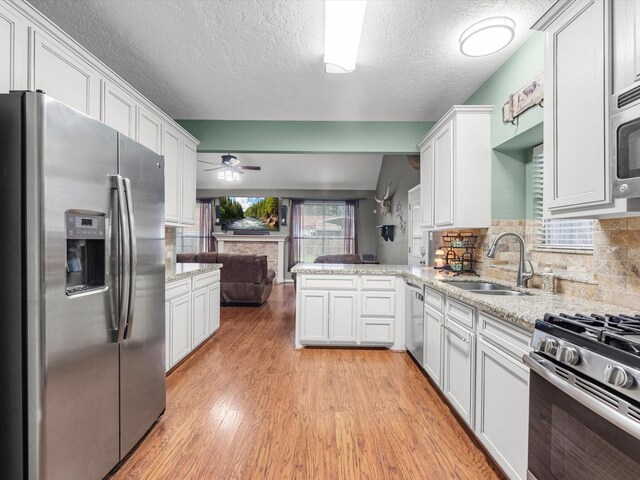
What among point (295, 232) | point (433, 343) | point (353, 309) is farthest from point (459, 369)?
point (295, 232)

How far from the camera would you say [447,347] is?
2113 mm

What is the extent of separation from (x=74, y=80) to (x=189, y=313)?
200 centimetres

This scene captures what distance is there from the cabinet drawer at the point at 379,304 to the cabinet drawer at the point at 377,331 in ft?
0.24

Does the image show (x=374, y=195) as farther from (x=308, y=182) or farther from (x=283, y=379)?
(x=283, y=379)

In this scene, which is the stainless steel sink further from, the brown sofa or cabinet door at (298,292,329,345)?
the brown sofa

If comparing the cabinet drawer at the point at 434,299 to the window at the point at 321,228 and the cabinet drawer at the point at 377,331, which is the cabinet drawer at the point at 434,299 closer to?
the cabinet drawer at the point at 377,331

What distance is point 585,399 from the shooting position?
88 cm

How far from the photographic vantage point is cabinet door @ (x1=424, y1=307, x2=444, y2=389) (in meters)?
2.24

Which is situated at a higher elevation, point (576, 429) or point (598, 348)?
point (598, 348)

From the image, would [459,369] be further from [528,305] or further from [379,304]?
[379,304]

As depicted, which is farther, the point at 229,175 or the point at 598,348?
the point at 229,175

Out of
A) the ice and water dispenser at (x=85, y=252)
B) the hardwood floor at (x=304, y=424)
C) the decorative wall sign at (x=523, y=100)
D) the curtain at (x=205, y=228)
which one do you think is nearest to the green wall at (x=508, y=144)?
the decorative wall sign at (x=523, y=100)

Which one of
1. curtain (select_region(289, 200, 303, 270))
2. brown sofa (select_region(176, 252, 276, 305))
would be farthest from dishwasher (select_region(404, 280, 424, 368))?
curtain (select_region(289, 200, 303, 270))

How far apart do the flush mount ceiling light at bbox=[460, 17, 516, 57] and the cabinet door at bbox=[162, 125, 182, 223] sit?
2.62m
